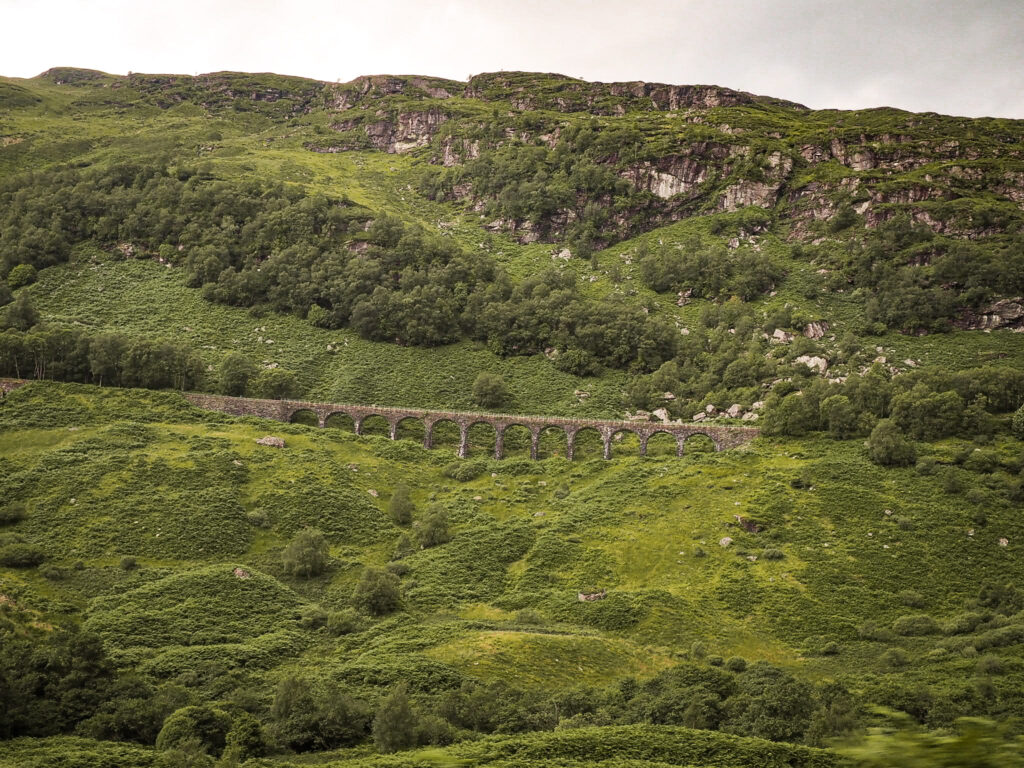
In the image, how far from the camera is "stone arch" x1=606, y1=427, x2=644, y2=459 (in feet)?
308

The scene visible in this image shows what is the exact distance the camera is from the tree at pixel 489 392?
10844cm

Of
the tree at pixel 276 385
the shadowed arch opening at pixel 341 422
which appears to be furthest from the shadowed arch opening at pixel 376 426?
the tree at pixel 276 385

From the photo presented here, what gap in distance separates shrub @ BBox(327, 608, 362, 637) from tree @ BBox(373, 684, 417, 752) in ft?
63.0

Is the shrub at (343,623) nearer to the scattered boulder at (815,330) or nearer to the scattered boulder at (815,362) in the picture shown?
the scattered boulder at (815,362)

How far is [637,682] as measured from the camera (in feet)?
156

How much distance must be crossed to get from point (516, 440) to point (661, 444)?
17226 mm

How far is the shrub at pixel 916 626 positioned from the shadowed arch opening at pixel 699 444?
32.1 m

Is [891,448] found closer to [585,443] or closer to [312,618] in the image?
[585,443]

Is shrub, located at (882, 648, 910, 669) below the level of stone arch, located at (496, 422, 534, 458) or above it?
below

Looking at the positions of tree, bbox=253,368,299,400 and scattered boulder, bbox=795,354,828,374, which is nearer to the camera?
tree, bbox=253,368,299,400

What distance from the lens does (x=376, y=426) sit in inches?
3927

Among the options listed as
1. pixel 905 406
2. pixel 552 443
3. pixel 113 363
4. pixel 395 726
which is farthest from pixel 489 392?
pixel 395 726

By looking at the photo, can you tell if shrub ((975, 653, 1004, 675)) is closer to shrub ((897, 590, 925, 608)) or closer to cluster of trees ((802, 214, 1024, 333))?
shrub ((897, 590, 925, 608))

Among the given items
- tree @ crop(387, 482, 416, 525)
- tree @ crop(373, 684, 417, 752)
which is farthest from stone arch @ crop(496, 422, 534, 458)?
tree @ crop(373, 684, 417, 752)
